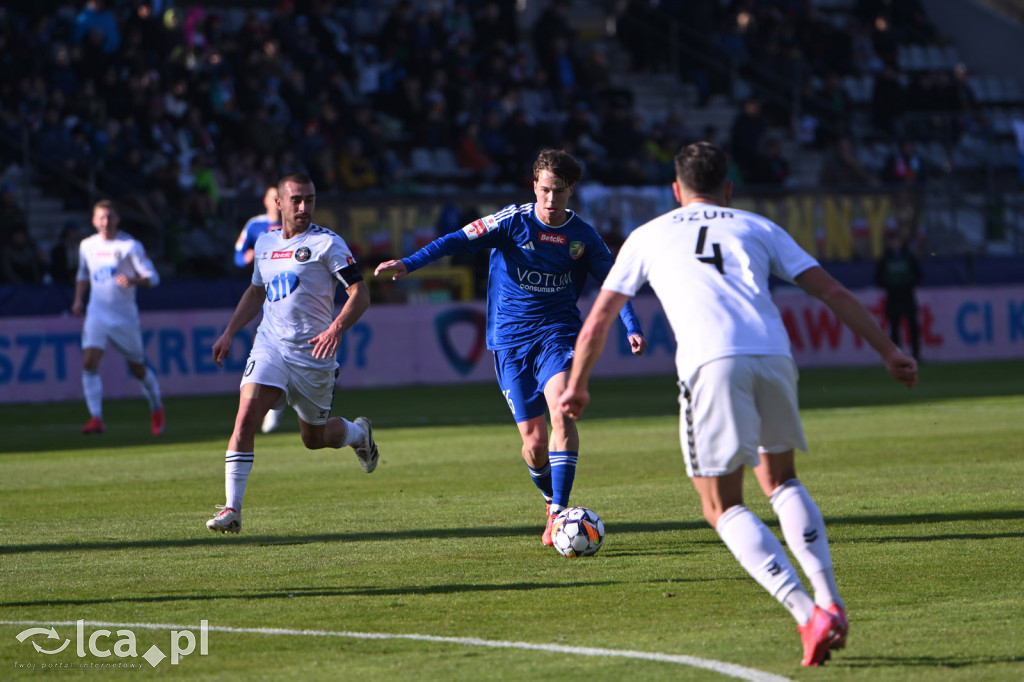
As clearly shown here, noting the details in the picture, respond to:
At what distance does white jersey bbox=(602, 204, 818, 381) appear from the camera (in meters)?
5.48

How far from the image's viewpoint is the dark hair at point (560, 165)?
822cm

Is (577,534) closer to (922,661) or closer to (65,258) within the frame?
(922,661)

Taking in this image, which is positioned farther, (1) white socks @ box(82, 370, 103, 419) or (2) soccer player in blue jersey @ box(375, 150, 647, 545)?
(1) white socks @ box(82, 370, 103, 419)

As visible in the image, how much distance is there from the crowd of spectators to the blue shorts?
1431cm

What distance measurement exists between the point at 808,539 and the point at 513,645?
4.01 feet

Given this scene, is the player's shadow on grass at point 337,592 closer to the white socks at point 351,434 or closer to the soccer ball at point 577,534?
the soccer ball at point 577,534

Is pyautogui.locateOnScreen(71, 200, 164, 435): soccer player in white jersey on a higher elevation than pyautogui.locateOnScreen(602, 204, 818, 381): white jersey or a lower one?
lower

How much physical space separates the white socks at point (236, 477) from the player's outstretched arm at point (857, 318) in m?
4.34

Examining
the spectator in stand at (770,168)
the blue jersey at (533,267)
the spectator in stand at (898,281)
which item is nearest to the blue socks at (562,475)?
the blue jersey at (533,267)

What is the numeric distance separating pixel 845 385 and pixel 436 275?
673 centimetres

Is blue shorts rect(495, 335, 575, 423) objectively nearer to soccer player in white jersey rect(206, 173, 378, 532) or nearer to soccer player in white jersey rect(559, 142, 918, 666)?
soccer player in white jersey rect(206, 173, 378, 532)

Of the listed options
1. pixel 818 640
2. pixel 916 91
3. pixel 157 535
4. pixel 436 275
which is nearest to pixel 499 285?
pixel 157 535

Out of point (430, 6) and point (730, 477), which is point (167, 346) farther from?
point (730, 477)

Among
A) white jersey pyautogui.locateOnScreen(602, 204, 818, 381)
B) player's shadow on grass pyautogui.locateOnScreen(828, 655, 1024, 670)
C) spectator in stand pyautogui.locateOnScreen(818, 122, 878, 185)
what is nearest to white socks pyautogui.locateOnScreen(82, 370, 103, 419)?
white jersey pyautogui.locateOnScreen(602, 204, 818, 381)
